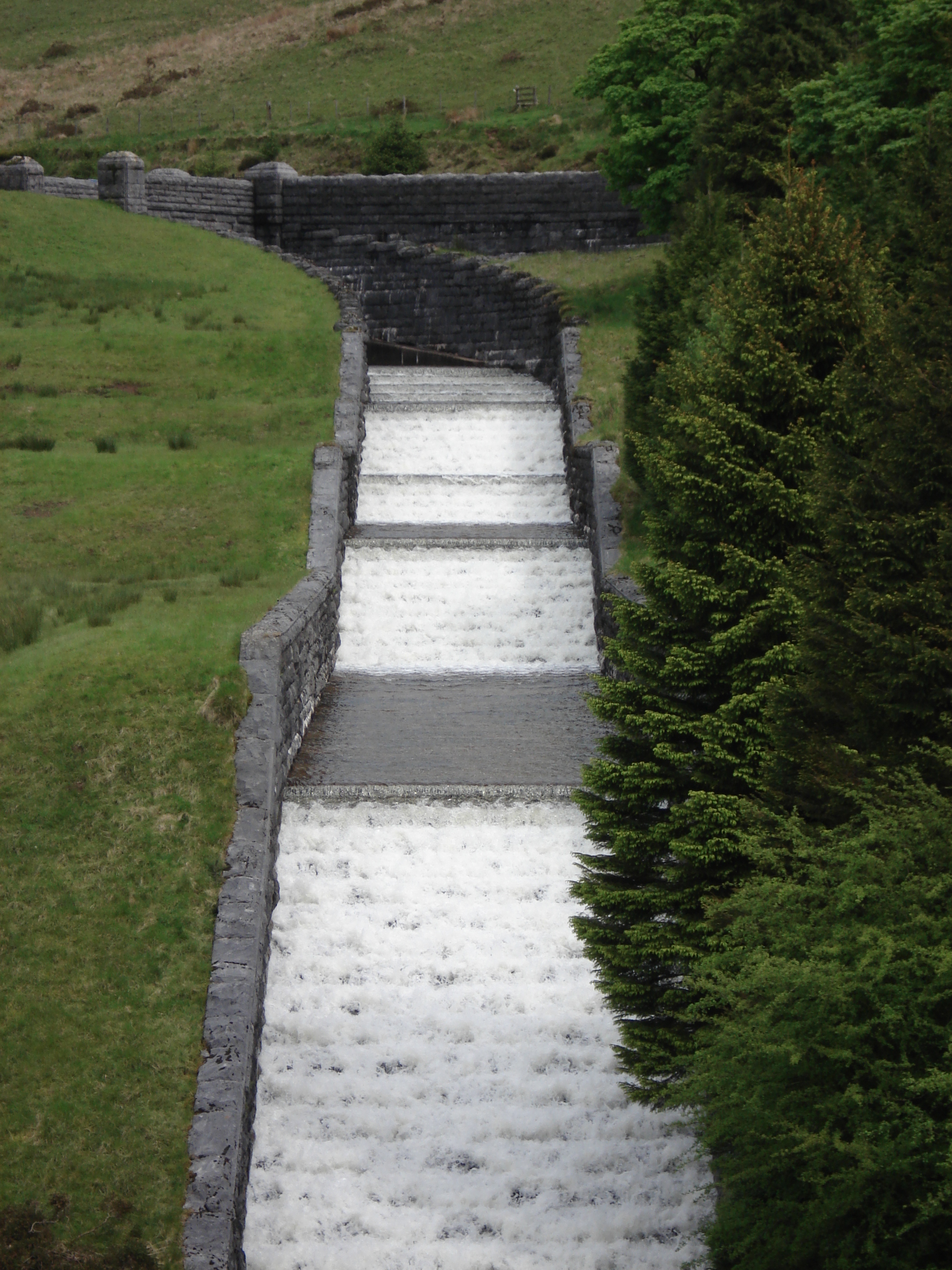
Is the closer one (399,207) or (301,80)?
(399,207)

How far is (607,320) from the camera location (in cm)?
2916

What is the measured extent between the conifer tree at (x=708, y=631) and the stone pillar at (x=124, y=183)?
30924 millimetres

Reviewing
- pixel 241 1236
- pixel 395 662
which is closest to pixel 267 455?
pixel 395 662

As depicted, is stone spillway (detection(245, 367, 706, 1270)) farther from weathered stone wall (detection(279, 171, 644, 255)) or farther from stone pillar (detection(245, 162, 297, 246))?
stone pillar (detection(245, 162, 297, 246))

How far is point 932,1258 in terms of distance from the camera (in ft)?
21.4

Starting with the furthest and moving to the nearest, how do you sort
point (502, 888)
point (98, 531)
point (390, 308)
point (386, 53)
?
point (386, 53)
point (390, 308)
point (98, 531)
point (502, 888)

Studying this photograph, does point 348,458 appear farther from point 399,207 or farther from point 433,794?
point 399,207

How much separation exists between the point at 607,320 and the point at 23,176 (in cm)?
2016

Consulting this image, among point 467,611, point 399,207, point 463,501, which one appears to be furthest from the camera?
point 399,207

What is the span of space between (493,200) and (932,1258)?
3352 centimetres

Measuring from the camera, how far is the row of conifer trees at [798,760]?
6695 millimetres

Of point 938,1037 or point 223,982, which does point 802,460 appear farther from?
point 223,982

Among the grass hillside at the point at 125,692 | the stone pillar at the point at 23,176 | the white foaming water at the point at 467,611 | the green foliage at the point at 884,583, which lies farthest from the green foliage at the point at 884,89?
the stone pillar at the point at 23,176

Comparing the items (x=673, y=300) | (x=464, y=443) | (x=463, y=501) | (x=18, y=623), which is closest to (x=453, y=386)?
(x=464, y=443)
